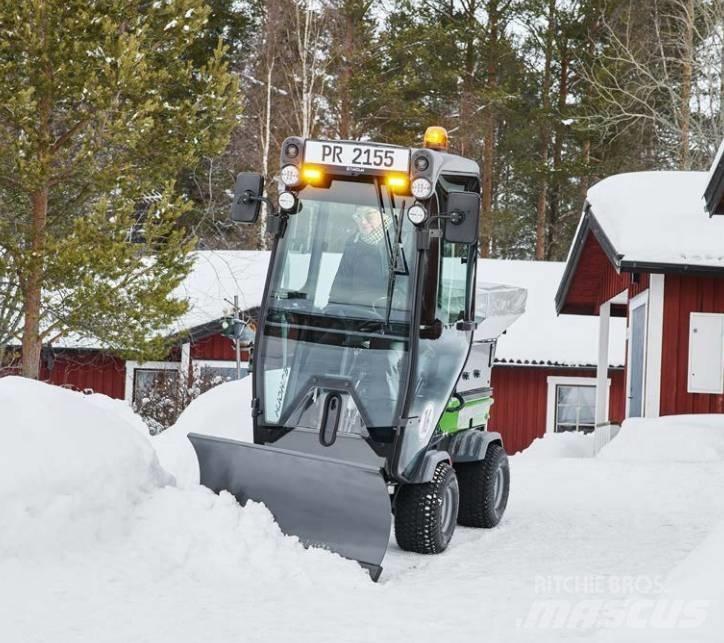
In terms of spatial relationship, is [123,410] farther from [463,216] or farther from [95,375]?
[95,375]

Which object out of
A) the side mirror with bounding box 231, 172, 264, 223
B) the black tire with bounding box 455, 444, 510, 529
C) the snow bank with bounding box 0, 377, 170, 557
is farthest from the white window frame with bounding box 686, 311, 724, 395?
the snow bank with bounding box 0, 377, 170, 557

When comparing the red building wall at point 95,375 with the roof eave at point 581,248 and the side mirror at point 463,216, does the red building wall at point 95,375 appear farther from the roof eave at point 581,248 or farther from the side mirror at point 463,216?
the side mirror at point 463,216

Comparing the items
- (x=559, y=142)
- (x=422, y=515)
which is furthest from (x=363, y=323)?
(x=559, y=142)

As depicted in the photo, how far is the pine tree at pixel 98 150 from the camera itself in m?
13.2

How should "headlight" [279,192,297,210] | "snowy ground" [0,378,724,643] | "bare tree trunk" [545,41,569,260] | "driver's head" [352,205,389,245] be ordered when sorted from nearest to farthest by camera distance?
"snowy ground" [0,378,724,643]
"driver's head" [352,205,389,245]
"headlight" [279,192,297,210]
"bare tree trunk" [545,41,569,260]

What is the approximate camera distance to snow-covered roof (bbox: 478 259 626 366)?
21.5m

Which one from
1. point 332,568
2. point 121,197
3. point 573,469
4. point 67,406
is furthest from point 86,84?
point 332,568

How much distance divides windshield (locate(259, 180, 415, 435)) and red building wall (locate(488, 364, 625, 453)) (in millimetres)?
15422

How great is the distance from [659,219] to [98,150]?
7.45 meters

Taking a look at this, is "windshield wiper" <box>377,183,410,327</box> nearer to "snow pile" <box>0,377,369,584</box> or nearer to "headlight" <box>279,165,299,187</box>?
"headlight" <box>279,165,299,187</box>

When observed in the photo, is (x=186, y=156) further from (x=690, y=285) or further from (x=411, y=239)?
(x=411, y=239)

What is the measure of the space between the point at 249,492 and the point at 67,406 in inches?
45.6

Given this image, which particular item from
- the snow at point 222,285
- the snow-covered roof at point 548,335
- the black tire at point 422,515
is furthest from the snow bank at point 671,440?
the snow at point 222,285

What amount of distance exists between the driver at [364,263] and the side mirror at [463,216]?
0.49 m
